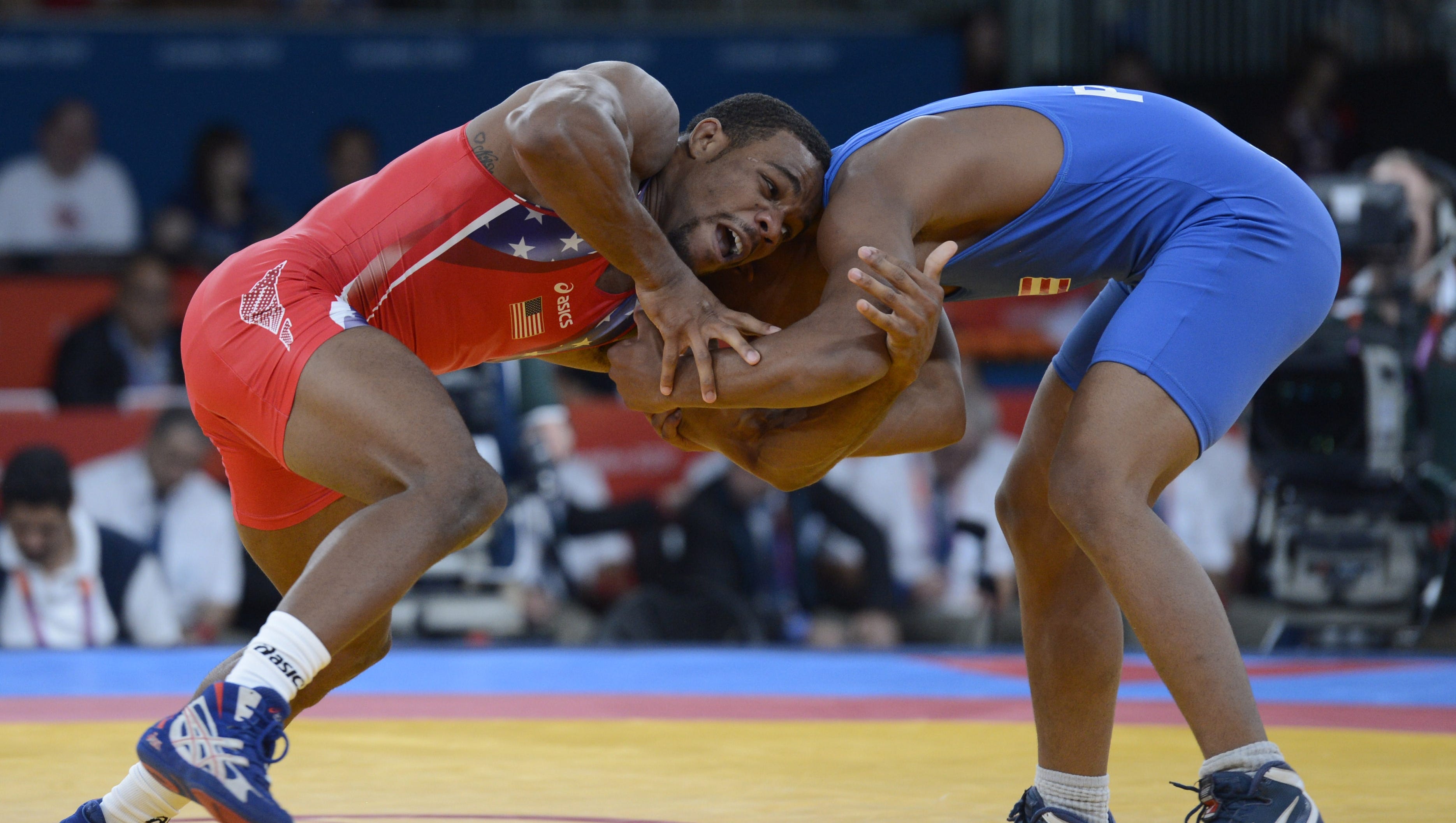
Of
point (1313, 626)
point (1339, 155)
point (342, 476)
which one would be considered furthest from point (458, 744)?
point (1339, 155)

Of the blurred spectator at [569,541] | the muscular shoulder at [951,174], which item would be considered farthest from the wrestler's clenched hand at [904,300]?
the blurred spectator at [569,541]

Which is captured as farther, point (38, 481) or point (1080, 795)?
point (38, 481)

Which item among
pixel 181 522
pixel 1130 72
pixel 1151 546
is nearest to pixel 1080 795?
pixel 1151 546

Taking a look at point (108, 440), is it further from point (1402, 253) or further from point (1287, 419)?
point (1402, 253)

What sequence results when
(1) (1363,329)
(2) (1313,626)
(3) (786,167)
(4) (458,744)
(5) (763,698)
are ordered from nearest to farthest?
1. (3) (786,167)
2. (4) (458,744)
3. (5) (763,698)
4. (1) (1363,329)
5. (2) (1313,626)

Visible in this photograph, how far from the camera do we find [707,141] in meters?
3.01

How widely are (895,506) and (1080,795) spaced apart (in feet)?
11.6

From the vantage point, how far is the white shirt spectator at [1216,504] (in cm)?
653

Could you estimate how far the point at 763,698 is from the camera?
196 inches

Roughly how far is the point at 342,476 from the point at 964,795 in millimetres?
1529

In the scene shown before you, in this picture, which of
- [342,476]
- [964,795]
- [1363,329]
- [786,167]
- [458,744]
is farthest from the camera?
[1363,329]

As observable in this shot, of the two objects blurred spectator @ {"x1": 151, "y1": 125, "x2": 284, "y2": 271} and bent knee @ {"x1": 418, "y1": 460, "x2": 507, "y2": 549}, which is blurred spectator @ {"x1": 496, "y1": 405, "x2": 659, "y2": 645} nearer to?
blurred spectator @ {"x1": 151, "y1": 125, "x2": 284, "y2": 271}

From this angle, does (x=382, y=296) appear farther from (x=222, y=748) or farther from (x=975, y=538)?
(x=975, y=538)

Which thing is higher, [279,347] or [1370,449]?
[279,347]
